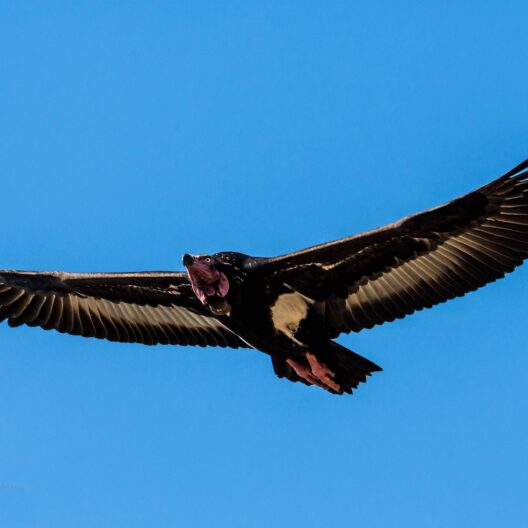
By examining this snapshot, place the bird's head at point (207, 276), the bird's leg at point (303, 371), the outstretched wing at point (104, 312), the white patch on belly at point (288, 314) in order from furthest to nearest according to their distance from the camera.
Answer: the outstretched wing at point (104, 312) → the bird's leg at point (303, 371) → the white patch on belly at point (288, 314) → the bird's head at point (207, 276)

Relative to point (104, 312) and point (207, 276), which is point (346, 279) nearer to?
point (207, 276)

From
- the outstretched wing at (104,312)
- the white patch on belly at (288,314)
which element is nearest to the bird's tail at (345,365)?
the white patch on belly at (288,314)

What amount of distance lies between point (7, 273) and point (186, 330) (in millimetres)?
2371

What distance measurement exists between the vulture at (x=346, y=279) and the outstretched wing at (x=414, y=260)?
1cm

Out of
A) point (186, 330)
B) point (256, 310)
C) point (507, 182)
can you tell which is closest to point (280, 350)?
point (256, 310)

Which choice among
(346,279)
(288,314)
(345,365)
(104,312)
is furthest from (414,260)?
(104,312)

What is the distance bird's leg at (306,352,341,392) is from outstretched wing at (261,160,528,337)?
1.70 feet

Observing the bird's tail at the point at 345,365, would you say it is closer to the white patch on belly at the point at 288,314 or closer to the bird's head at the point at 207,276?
the white patch on belly at the point at 288,314

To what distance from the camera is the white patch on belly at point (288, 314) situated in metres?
17.6

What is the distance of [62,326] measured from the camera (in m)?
19.5

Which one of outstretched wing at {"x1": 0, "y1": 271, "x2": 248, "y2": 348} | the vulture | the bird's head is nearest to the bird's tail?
the vulture

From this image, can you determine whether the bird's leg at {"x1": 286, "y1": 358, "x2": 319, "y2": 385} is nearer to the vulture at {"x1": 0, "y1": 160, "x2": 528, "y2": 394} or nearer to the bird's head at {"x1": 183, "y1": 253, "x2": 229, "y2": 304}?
the vulture at {"x1": 0, "y1": 160, "x2": 528, "y2": 394}

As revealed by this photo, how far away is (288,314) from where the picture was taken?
58.0 ft

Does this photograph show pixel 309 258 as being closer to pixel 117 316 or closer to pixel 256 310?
pixel 256 310
